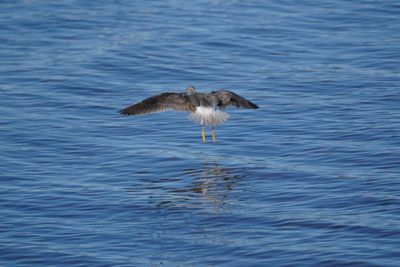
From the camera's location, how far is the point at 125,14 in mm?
24125

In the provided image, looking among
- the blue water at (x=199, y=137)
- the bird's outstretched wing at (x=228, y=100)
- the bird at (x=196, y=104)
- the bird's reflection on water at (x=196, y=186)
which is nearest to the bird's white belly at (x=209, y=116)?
the bird at (x=196, y=104)

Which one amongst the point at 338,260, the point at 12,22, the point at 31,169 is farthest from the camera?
the point at 12,22

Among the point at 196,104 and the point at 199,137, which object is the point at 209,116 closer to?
the point at 196,104

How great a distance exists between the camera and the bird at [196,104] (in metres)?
15.1

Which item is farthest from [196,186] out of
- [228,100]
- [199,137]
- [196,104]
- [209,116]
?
[199,137]

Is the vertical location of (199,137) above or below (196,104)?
below

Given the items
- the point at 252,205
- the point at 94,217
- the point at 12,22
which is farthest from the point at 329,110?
the point at 12,22

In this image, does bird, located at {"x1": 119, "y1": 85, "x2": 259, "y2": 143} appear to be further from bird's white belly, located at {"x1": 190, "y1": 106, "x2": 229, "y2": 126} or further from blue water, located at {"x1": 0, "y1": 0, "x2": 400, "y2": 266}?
blue water, located at {"x1": 0, "y1": 0, "x2": 400, "y2": 266}

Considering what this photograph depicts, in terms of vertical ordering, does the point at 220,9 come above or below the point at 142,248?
above

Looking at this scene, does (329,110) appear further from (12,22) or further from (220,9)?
(12,22)

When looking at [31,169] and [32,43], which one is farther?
[32,43]

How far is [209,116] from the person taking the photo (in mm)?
15078

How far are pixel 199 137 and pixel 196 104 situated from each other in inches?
41.6

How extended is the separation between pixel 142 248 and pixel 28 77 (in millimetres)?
9367
